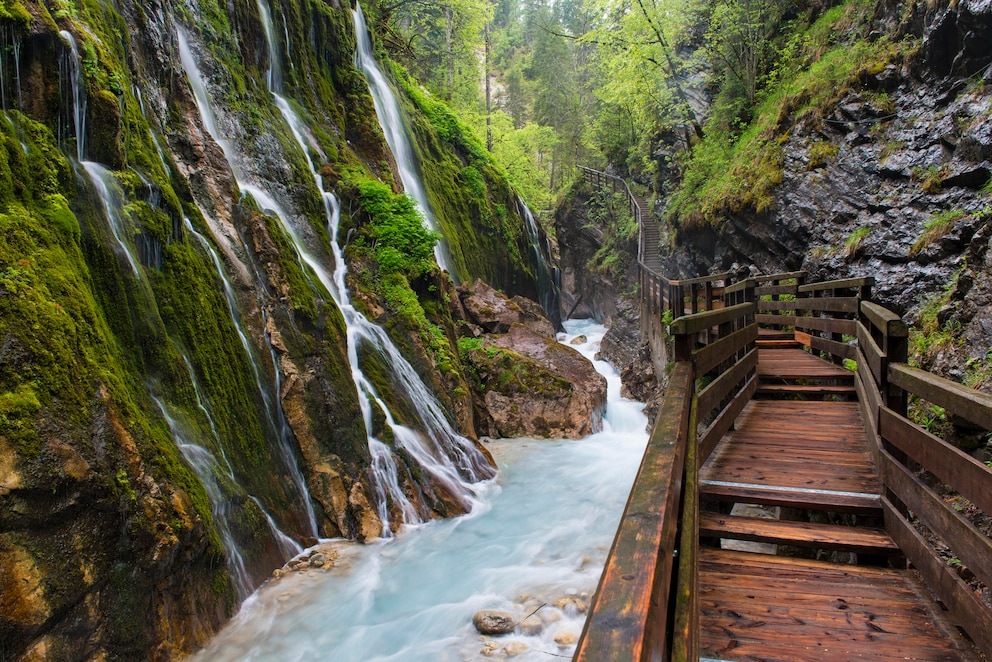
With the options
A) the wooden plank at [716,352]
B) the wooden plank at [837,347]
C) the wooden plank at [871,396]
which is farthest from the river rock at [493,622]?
the wooden plank at [837,347]

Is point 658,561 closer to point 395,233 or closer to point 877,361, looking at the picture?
point 877,361

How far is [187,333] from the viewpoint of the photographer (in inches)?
240

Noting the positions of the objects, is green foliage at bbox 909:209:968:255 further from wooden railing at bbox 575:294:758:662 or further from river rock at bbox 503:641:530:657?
river rock at bbox 503:641:530:657

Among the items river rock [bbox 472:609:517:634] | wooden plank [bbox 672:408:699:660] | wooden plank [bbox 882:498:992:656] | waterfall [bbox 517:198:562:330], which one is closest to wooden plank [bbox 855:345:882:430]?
wooden plank [bbox 882:498:992:656]

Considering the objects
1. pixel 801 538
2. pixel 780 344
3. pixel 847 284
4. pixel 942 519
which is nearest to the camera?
pixel 942 519

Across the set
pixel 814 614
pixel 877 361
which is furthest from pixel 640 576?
pixel 877 361

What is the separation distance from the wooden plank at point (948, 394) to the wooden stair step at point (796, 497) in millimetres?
808

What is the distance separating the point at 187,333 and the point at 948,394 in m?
6.57

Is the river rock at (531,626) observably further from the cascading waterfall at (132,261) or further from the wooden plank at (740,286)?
the wooden plank at (740,286)

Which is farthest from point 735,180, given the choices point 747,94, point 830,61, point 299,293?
point 299,293

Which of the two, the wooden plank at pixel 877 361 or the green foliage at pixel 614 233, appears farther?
the green foliage at pixel 614 233

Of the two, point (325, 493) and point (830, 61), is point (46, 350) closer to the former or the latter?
point (325, 493)

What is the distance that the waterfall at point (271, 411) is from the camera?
683 cm

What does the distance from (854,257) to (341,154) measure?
10447mm
